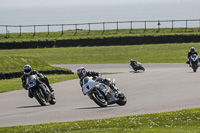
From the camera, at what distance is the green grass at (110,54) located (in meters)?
47.4

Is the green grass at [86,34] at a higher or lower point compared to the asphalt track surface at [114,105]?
higher

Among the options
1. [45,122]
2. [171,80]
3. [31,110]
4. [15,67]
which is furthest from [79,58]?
[45,122]

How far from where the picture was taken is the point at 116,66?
134 feet

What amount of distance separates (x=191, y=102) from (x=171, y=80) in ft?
28.4

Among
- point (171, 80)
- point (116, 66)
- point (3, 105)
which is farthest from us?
point (116, 66)

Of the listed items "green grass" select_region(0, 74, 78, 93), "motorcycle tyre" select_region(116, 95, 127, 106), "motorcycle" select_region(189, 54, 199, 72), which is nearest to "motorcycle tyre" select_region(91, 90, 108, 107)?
"motorcycle tyre" select_region(116, 95, 127, 106)

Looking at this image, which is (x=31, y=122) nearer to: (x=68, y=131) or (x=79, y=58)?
(x=68, y=131)

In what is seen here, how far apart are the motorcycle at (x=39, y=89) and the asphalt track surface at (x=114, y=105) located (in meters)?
0.30

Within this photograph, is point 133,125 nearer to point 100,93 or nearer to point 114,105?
point 100,93

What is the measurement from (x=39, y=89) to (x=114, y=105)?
2724mm

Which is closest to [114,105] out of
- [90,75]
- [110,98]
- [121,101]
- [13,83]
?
[121,101]

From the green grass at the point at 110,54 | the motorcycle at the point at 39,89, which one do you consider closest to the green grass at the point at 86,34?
the green grass at the point at 110,54

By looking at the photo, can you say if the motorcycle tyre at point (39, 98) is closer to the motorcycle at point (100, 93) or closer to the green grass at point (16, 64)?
the motorcycle at point (100, 93)

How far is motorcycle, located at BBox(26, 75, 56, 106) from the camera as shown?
63.6ft
